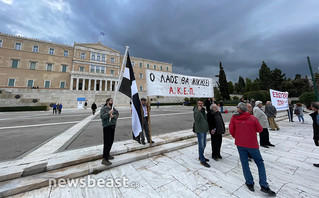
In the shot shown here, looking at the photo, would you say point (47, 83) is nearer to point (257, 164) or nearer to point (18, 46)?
point (18, 46)

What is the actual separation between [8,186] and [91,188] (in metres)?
1.41

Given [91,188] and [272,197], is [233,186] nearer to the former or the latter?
[272,197]

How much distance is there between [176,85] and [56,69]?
4296 cm

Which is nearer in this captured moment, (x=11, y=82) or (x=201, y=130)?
(x=201, y=130)

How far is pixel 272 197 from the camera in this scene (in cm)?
194

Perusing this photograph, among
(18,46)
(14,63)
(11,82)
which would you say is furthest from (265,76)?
(18,46)

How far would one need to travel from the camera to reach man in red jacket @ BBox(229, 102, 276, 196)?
2.11m

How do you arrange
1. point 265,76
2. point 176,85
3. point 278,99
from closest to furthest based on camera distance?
point 176,85
point 278,99
point 265,76

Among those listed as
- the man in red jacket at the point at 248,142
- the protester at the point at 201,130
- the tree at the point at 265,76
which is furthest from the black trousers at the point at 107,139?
the tree at the point at 265,76

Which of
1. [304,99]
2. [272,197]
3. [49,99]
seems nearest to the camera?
[272,197]

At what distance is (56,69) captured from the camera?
33.2m

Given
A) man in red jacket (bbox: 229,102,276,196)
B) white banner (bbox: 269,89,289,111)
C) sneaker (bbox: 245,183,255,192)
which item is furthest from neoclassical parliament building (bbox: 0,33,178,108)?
sneaker (bbox: 245,183,255,192)

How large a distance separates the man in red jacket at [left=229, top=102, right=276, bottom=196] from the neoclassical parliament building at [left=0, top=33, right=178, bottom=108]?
2851 centimetres

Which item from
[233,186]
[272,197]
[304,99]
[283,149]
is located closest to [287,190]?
[272,197]
